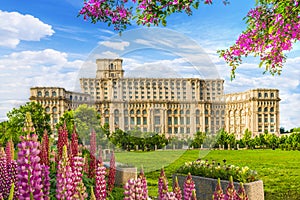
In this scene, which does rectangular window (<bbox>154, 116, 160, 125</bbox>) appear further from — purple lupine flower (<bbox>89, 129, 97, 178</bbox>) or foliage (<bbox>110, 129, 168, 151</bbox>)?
purple lupine flower (<bbox>89, 129, 97, 178</bbox>)

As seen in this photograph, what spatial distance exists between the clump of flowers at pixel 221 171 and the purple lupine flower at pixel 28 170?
5.73 meters

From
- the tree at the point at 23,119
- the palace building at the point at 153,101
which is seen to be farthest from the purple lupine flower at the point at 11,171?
the tree at the point at 23,119

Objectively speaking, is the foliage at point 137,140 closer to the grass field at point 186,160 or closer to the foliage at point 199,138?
the grass field at point 186,160

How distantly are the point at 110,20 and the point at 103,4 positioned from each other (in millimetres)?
317

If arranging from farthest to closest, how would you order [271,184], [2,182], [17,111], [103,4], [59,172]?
[17,111]
[271,184]
[103,4]
[2,182]
[59,172]

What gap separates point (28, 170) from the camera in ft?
4.63

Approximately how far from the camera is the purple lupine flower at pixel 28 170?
140 cm

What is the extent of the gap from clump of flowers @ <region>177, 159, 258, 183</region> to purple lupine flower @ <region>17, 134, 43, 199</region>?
5734mm

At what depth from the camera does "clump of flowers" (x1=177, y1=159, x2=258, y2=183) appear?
22.8ft

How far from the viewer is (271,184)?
10469 mm

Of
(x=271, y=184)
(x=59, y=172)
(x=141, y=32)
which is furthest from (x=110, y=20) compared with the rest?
(x=271, y=184)

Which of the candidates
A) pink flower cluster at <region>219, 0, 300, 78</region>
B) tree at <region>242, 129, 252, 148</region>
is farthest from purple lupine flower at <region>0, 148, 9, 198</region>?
tree at <region>242, 129, 252, 148</region>

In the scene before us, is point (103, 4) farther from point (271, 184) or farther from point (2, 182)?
point (271, 184)

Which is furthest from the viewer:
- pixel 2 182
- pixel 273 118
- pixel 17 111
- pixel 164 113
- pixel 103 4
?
pixel 273 118
